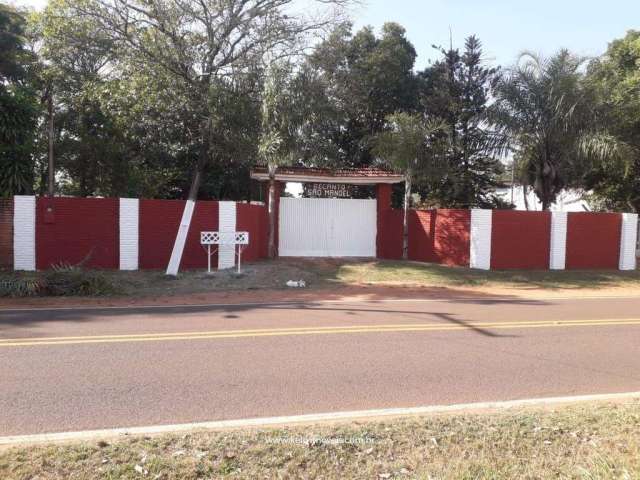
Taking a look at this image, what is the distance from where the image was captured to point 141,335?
779cm

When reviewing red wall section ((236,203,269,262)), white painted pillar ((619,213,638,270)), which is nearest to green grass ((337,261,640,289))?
white painted pillar ((619,213,638,270))

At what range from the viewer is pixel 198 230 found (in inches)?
631

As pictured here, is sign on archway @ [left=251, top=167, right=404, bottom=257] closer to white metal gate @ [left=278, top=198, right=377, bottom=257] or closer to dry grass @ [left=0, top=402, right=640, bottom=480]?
white metal gate @ [left=278, top=198, right=377, bottom=257]

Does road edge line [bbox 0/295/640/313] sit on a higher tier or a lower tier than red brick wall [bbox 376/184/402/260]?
lower

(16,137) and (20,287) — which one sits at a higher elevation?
(16,137)

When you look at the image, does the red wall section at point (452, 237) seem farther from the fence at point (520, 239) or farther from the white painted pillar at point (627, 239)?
the white painted pillar at point (627, 239)

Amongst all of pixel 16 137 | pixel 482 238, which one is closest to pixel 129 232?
pixel 16 137

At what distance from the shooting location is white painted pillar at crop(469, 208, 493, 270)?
17469mm

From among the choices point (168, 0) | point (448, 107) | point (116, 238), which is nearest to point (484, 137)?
point (448, 107)

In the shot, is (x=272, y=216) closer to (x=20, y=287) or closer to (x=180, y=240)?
(x=180, y=240)

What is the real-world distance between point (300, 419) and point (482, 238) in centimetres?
1411

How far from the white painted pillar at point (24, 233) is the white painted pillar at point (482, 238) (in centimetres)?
1310

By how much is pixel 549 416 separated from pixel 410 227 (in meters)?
15.5

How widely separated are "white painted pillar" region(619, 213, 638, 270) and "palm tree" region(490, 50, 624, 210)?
2.47 metres
